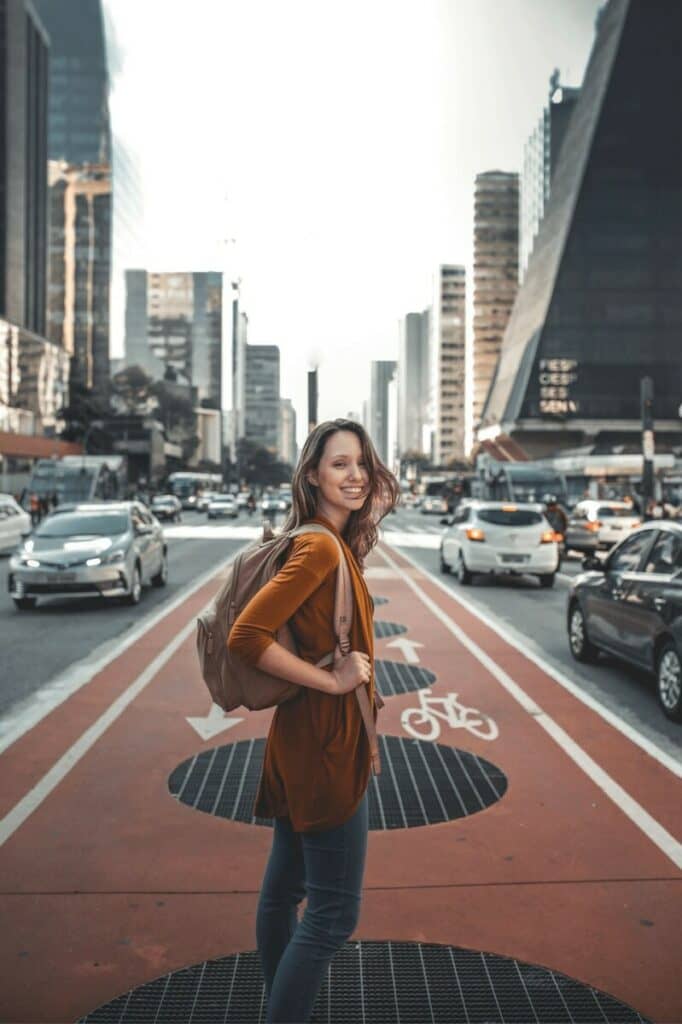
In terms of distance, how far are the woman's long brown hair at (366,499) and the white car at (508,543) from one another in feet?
50.5

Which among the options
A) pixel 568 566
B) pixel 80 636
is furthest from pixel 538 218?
pixel 80 636

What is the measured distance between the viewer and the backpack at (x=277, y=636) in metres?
2.76

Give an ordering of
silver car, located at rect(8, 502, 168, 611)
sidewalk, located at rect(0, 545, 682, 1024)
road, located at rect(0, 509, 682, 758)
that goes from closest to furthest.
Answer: sidewalk, located at rect(0, 545, 682, 1024) → road, located at rect(0, 509, 682, 758) → silver car, located at rect(8, 502, 168, 611)

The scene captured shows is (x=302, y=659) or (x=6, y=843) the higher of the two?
(x=302, y=659)

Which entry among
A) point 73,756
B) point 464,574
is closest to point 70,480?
point 464,574

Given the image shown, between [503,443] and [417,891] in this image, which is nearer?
[417,891]

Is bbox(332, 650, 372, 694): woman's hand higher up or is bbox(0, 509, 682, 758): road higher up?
bbox(332, 650, 372, 694): woman's hand

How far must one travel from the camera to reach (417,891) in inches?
173

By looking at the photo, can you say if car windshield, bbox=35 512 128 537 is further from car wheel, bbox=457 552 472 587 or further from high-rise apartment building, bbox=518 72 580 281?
high-rise apartment building, bbox=518 72 580 281

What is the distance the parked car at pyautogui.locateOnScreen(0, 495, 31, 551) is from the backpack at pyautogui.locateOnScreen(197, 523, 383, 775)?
24941 millimetres

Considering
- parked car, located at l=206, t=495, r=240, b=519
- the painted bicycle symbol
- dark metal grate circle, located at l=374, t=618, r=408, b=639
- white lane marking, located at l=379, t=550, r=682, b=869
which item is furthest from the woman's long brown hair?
parked car, located at l=206, t=495, r=240, b=519

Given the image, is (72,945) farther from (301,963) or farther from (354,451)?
(354,451)

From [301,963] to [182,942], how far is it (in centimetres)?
135

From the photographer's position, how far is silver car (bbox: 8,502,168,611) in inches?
568
